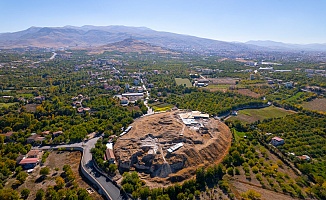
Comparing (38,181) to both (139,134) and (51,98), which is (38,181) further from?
(51,98)

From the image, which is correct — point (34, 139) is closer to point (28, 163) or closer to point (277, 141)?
point (28, 163)

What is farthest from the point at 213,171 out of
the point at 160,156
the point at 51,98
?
the point at 51,98

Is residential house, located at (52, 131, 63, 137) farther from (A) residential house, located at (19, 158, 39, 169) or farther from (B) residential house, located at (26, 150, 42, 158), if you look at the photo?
(A) residential house, located at (19, 158, 39, 169)

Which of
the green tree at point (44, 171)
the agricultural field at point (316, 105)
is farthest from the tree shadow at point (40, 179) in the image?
the agricultural field at point (316, 105)

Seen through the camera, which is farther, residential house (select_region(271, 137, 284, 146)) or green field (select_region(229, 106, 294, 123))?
green field (select_region(229, 106, 294, 123))

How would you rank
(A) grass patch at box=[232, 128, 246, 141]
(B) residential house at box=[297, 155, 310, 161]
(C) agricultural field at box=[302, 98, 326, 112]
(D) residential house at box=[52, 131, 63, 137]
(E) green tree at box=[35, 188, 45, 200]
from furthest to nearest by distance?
1. (C) agricultural field at box=[302, 98, 326, 112]
2. (A) grass patch at box=[232, 128, 246, 141]
3. (D) residential house at box=[52, 131, 63, 137]
4. (B) residential house at box=[297, 155, 310, 161]
5. (E) green tree at box=[35, 188, 45, 200]

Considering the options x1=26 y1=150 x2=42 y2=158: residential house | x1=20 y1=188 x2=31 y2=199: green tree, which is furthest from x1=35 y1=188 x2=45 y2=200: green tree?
x1=26 y1=150 x2=42 y2=158: residential house

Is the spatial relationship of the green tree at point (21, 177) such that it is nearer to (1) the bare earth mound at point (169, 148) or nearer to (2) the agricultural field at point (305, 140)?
(1) the bare earth mound at point (169, 148)
